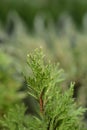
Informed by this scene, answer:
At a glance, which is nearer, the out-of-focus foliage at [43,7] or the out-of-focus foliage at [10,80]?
the out-of-focus foliage at [10,80]

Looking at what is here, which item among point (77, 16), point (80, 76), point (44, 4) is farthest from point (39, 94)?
point (44, 4)

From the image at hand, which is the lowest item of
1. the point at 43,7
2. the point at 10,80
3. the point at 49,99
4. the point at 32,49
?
the point at 49,99

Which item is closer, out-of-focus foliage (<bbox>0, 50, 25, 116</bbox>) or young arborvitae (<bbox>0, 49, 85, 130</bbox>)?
young arborvitae (<bbox>0, 49, 85, 130</bbox>)

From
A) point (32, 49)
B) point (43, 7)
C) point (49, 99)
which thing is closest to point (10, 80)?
point (32, 49)

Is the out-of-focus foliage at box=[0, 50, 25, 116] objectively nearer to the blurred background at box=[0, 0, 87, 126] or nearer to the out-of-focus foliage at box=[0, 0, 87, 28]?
the blurred background at box=[0, 0, 87, 126]

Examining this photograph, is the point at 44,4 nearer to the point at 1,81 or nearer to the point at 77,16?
the point at 77,16

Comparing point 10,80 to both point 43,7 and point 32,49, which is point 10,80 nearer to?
point 32,49

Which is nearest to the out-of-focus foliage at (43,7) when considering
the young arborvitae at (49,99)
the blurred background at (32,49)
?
the blurred background at (32,49)

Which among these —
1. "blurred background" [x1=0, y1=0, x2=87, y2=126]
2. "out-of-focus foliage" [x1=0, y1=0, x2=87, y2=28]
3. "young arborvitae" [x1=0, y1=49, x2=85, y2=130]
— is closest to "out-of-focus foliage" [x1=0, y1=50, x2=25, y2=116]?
"blurred background" [x1=0, y1=0, x2=87, y2=126]

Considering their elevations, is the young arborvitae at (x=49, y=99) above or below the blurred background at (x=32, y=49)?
below

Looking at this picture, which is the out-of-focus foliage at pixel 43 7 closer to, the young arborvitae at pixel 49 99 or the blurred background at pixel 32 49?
the blurred background at pixel 32 49
